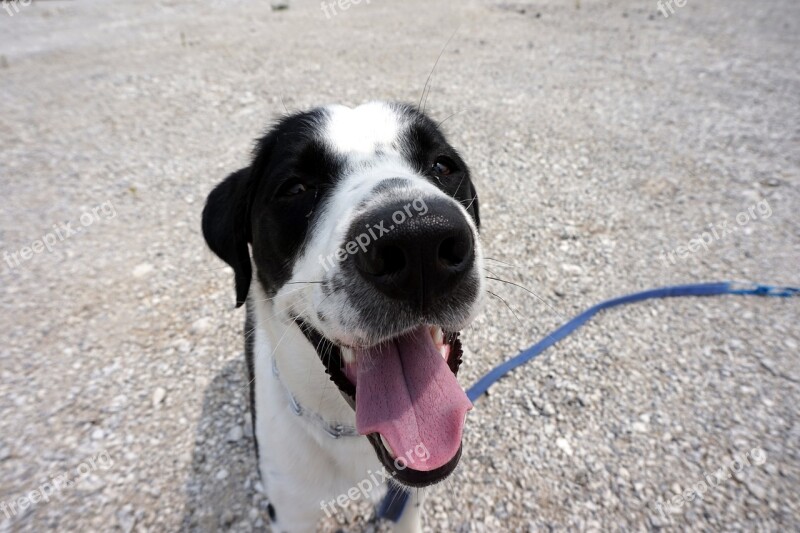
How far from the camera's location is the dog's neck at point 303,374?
1.84 meters

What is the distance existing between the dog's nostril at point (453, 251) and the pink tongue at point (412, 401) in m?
0.40

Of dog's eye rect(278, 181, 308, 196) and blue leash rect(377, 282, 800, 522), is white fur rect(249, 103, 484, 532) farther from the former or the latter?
blue leash rect(377, 282, 800, 522)

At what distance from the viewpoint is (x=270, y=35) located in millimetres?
9547

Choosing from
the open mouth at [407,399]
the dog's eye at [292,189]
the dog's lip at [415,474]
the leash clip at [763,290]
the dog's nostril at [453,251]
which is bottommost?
the leash clip at [763,290]

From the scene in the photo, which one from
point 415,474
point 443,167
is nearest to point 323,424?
point 415,474

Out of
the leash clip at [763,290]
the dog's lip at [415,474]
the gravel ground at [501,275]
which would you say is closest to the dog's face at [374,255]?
the dog's lip at [415,474]

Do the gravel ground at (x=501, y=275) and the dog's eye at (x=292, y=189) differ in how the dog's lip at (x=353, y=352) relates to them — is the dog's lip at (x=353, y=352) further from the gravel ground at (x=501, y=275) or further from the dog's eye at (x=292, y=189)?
the gravel ground at (x=501, y=275)

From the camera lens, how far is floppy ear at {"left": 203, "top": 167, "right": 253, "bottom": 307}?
212cm

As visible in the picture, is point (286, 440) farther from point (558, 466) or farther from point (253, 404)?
point (558, 466)

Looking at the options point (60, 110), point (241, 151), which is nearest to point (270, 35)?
point (60, 110)

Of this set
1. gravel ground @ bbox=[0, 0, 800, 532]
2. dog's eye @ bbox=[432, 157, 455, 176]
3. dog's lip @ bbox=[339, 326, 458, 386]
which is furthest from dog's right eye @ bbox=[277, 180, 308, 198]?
gravel ground @ bbox=[0, 0, 800, 532]

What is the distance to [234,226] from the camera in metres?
2.13

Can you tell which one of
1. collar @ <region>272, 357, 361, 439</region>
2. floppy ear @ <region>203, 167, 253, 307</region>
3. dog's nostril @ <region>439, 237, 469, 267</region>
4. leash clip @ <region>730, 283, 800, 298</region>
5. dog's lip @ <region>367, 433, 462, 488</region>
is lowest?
leash clip @ <region>730, 283, 800, 298</region>

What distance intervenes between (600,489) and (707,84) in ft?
23.3
